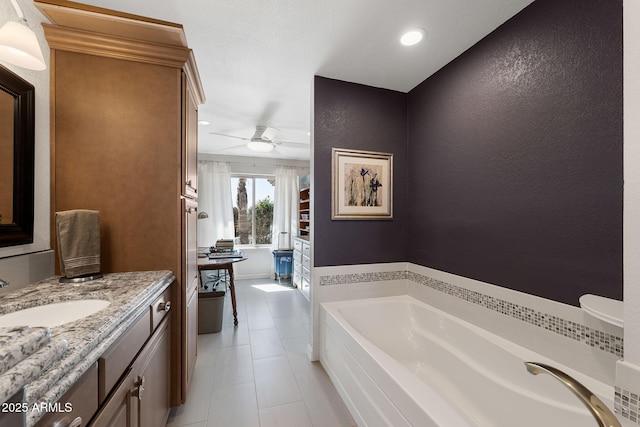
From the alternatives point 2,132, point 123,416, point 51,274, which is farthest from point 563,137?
point 51,274

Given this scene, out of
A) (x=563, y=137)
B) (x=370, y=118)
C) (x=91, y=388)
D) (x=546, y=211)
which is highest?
(x=370, y=118)

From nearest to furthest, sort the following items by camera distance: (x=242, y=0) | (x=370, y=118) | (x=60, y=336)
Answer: (x=60, y=336) → (x=242, y=0) → (x=370, y=118)

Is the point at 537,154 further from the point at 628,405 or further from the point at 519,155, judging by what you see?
the point at 628,405

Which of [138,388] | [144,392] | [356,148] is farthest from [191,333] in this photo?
[356,148]

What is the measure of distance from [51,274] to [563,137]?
111 inches

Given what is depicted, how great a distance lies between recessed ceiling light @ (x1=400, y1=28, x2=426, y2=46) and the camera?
171cm

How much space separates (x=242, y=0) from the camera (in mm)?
1466

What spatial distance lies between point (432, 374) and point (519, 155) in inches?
63.6

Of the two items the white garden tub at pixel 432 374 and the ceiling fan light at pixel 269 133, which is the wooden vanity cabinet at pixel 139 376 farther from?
the ceiling fan light at pixel 269 133

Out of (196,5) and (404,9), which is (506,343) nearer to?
(404,9)

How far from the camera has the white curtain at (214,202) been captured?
16.1 ft

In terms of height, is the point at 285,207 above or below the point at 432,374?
above

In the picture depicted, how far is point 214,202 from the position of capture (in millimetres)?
4957

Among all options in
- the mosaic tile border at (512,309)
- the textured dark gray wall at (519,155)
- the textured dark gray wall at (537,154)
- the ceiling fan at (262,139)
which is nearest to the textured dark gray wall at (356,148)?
the textured dark gray wall at (519,155)
